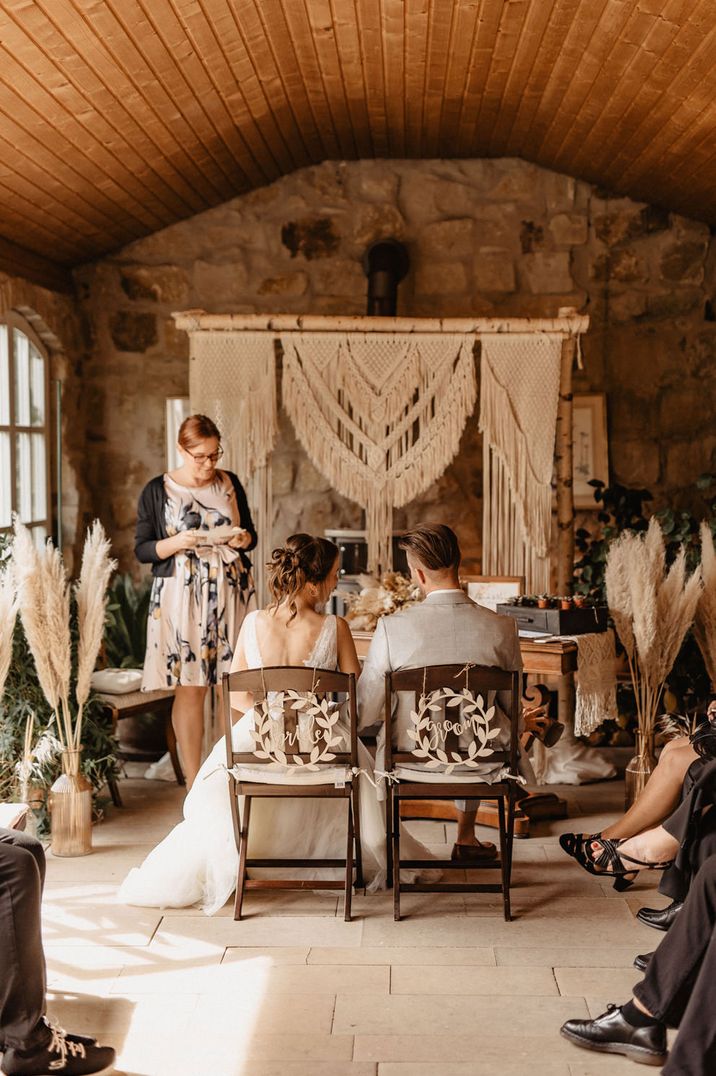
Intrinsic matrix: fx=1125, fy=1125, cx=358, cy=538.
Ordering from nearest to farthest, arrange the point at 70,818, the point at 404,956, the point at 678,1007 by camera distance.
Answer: the point at 678,1007 → the point at 404,956 → the point at 70,818

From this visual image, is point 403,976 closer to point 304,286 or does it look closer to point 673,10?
point 673,10

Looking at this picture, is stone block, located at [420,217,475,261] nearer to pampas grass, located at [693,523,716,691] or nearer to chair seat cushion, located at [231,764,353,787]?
pampas grass, located at [693,523,716,691]

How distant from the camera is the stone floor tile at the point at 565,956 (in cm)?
304

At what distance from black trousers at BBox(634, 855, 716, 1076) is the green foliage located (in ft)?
11.3

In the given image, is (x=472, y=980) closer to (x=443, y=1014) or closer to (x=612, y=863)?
(x=443, y=1014)

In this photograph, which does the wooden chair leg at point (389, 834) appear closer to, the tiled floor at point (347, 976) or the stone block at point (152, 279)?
the tiled floor at point (347, 976)

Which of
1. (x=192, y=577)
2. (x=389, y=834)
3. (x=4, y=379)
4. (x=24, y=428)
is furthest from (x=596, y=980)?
(x=24, y=428)

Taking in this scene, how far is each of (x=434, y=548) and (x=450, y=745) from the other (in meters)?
0.60

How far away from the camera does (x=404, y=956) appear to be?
3092mm

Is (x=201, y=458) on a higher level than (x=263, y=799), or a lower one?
higher

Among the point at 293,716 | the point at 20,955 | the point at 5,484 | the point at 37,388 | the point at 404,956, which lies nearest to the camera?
the point at 20,955

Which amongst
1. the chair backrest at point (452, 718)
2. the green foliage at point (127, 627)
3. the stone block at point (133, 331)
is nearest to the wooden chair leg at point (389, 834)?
the chair backrest at point (452, 718)

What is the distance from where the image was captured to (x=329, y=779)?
3346 millimetres

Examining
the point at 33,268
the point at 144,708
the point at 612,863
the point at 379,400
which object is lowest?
the point at 612,863
